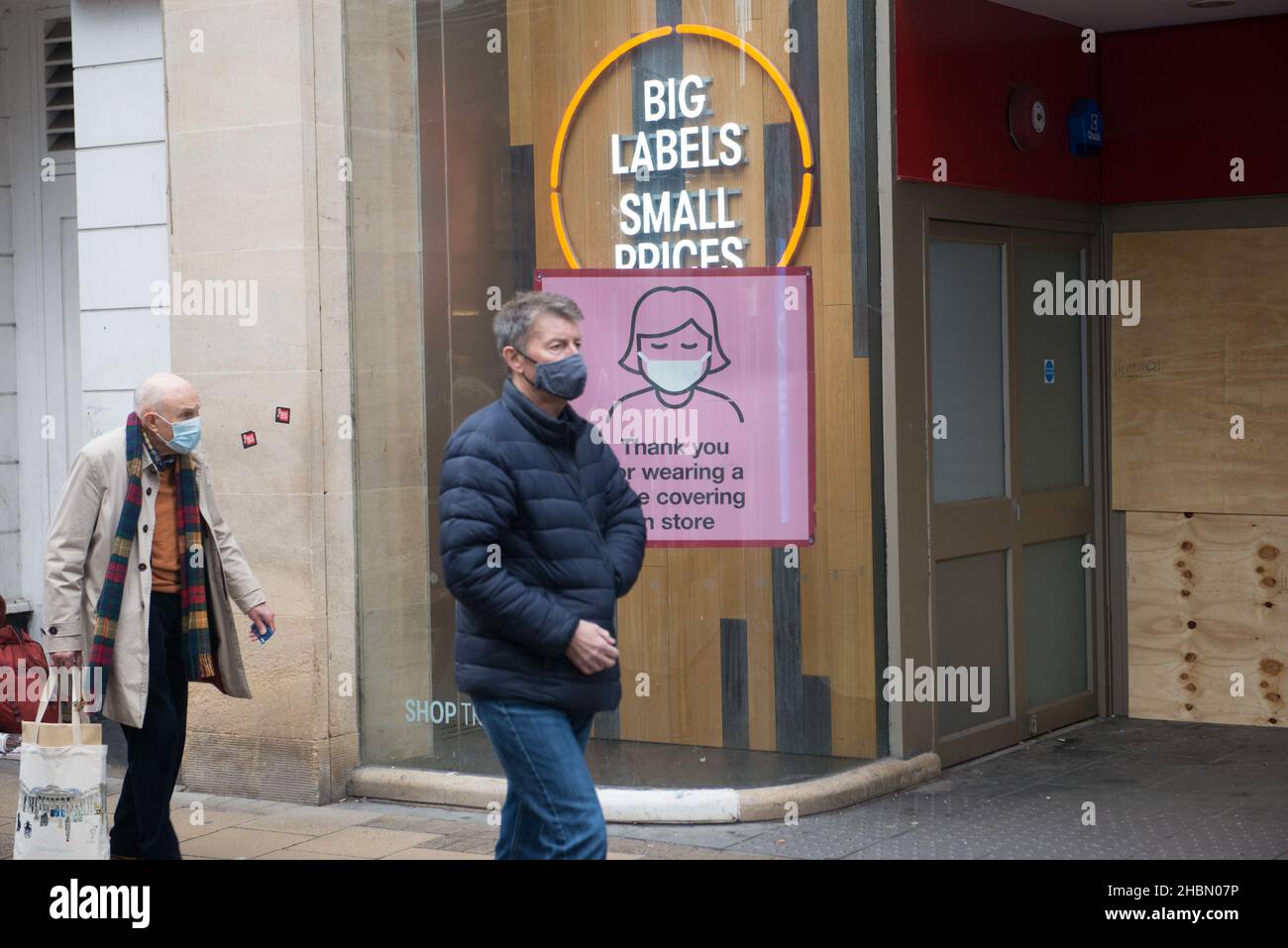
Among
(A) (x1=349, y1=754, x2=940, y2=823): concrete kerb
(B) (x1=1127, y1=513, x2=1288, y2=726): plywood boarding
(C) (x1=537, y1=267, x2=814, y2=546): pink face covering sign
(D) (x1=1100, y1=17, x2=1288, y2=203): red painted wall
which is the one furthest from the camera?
(B) (x1=1127, y1=513, x2=1288, y2=726): plywood boarding

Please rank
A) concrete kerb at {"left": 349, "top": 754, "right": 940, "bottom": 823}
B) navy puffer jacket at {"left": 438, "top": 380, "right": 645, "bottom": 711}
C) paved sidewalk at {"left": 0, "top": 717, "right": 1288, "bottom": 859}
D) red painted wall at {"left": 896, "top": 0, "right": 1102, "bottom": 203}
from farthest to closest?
red painted wall at {"left": 896, "top": 0, "right": 1102, "bottom": 203} → concrete kerb at {"left": 349, "top": 754, "right": 940, "bottom": 823} → paved sidewalk at {"left": 0, "top": 717, "right": 1288, "bottom": 859} → navy puffer jacket at {"left": 438, "top": 380, "right": 645, "bottom": 711}

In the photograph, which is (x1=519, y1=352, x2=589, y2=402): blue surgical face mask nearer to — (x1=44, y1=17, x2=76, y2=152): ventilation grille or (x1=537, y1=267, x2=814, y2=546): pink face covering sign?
(x1=537, y1=267, x2=814, y2=546): pink face covering sign

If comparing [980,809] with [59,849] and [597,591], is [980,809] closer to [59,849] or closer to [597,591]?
[597,591]

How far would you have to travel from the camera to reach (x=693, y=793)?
686 centimetres

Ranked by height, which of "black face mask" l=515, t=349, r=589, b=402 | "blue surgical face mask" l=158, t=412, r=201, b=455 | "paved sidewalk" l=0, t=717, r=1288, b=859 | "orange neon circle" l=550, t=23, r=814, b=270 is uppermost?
"orange neon circle" l=550, t=23, r=814, b=270

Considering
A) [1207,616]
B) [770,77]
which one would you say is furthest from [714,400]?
[1207,616]

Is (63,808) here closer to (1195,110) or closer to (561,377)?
(561,377)

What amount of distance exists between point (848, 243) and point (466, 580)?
3.08 metres

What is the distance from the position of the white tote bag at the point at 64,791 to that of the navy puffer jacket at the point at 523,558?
153cm

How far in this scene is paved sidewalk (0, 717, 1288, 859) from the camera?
6.38 metres

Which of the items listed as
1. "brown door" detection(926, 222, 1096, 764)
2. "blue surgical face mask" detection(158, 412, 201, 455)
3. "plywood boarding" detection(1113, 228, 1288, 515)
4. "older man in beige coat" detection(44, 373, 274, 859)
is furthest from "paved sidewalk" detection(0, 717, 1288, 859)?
"blue surgical face mask" detection(158, 412, 201, 455)

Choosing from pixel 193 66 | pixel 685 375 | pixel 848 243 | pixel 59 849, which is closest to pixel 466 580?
pixel 59 849

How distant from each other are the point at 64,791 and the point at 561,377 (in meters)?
2.22

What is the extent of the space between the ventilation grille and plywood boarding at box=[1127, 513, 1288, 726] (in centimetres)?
615
